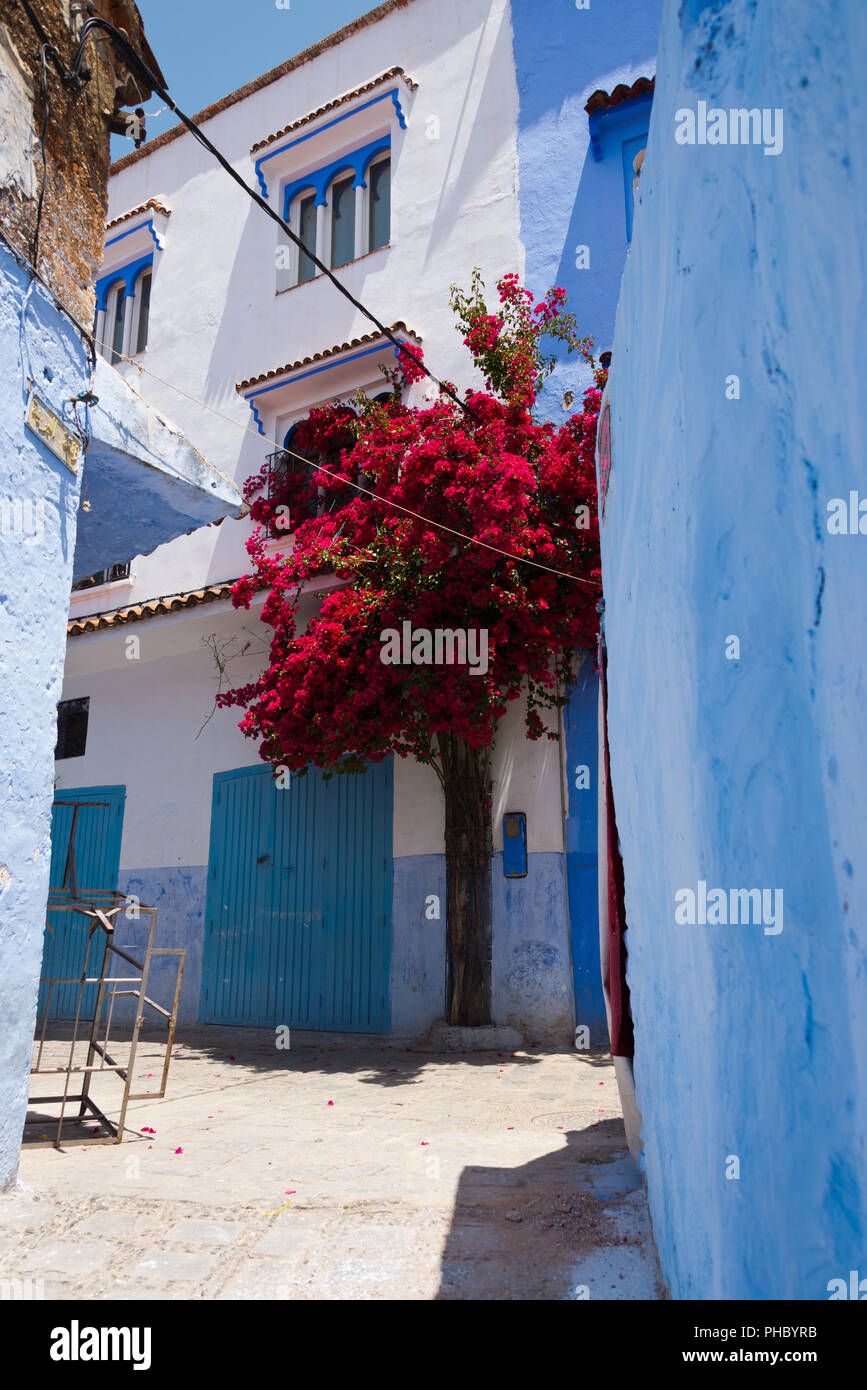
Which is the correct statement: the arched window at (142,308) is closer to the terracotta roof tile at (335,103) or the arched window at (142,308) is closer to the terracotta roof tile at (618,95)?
the terracotta roof tile at (335,103)

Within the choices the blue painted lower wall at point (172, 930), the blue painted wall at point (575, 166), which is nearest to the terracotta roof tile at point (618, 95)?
the blue painted wall at point (575, 166)

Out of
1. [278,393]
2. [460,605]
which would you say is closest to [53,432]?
[460,605]

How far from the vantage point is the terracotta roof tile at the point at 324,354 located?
999 cm

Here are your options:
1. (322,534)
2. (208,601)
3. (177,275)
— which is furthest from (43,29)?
(177,275)

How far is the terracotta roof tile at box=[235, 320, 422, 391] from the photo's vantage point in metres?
9.99

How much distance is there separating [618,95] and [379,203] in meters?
3.17

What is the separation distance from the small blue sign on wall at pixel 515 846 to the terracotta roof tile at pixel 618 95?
7.36 meters

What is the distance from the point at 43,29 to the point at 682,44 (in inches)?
153

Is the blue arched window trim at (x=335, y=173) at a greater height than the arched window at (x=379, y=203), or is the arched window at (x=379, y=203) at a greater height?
the blue arched window trim at (x=335, y=173)

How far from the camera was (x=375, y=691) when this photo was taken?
7.69 metres

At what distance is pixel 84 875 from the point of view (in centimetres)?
1184

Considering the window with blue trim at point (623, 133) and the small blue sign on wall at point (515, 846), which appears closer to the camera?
the small blue sign on wall at point (515, 846)

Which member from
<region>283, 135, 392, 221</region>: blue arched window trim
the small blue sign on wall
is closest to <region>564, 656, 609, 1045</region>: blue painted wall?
the small blue sign on wall
